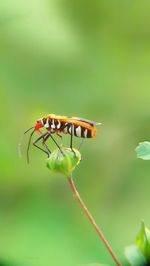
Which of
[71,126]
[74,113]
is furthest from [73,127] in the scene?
[74,113]

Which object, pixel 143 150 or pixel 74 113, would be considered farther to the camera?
pixel 74 113

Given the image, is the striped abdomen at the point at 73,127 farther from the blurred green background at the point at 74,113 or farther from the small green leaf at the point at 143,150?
the blurred green background at the point at 74,113

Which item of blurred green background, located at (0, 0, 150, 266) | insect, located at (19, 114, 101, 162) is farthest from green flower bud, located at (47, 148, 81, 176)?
blurred green background, located at (0, 0, 150, 266)

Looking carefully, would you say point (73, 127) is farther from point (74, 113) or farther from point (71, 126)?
point (74, 113)

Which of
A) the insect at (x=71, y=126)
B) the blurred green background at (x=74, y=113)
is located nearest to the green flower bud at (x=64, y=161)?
the insect at (x=71, y=126)

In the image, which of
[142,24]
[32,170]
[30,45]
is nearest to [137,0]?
[142,24]

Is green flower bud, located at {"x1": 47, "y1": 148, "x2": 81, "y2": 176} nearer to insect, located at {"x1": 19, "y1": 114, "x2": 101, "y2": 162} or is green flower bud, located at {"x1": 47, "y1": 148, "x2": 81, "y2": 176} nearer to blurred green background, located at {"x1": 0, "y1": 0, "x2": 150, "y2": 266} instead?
insect, located at {"x1": 19, "y1": 114, "x2": 101, "y2": 162}
